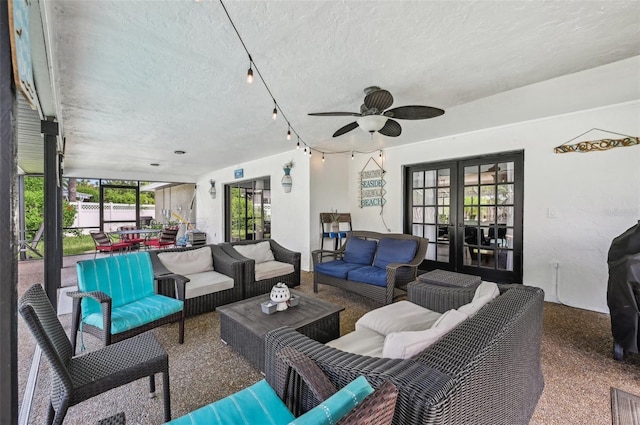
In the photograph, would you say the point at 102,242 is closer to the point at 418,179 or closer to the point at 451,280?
the point at 418,179

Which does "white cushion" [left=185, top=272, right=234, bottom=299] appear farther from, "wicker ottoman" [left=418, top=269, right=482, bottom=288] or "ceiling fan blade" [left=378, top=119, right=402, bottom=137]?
"ceiling fan blade" [left=378, top=119, right=402, bottom=137]

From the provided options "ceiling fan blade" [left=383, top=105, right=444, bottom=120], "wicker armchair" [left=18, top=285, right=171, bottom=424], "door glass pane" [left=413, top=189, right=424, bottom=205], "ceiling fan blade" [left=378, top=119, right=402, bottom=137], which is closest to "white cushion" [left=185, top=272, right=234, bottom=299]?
"wicker armchair" [left=18, top=285, right=171, bottom=424]

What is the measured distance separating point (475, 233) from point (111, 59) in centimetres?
495

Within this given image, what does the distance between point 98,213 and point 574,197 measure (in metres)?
10.8

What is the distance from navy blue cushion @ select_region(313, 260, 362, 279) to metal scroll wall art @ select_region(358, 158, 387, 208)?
6.21 ft

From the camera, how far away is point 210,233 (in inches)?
338

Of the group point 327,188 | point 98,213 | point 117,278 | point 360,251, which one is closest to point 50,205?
point 117,278

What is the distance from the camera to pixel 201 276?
11.2 feet

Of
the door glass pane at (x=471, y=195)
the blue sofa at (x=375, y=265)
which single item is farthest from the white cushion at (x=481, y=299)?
the door glass pane at (x=471, y=195)

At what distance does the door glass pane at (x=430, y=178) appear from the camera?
4.91 m

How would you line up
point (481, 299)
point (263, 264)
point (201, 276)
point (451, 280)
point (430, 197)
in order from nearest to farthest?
point (481, 299) → point (451, 280) → point (201, 276) → point (263, 264) → point (430, 197)

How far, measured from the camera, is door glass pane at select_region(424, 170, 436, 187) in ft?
16.1

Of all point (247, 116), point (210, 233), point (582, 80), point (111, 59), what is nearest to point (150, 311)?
point (111, 59)

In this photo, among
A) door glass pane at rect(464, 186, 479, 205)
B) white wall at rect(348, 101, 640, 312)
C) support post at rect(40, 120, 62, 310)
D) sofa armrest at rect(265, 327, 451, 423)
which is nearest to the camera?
sofa armrest at rect(265, 327, 451, 423)
